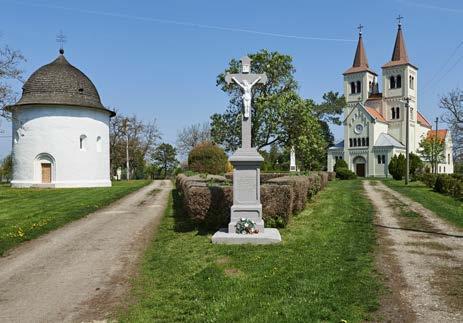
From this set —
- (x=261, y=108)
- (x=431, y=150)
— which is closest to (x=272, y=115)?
(x=261, y=108)

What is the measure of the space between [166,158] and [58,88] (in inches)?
1512

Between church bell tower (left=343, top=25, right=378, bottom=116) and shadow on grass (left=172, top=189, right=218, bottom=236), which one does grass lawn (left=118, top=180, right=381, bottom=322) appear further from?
church bell tower (left=343, top=25, right=378, bottom=116)

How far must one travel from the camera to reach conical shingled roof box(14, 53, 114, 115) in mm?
34812

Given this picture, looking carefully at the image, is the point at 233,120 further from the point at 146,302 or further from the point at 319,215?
the point at 146,302

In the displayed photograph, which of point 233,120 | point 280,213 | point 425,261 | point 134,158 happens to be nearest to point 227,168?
point 233,120

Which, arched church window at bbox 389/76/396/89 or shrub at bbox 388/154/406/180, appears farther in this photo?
arched church window at bbox 389/76/396/89

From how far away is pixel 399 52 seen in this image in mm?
70438

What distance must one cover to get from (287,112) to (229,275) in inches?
1016

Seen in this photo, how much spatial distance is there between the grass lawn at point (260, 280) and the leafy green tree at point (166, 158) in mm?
62009

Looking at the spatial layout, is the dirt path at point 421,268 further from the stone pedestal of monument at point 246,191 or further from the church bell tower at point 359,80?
the church bell tower at point 359,80

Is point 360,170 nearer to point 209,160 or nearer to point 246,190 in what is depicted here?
point 209,160

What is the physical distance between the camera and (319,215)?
14.3 m

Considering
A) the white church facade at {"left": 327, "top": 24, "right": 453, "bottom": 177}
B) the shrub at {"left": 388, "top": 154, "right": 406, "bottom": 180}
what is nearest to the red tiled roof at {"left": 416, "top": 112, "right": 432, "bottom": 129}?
the white church facade at {"left": 327, "top": 24, "right": 453, "bottom": 177}

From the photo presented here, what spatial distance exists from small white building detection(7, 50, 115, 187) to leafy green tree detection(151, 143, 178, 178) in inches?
1411
